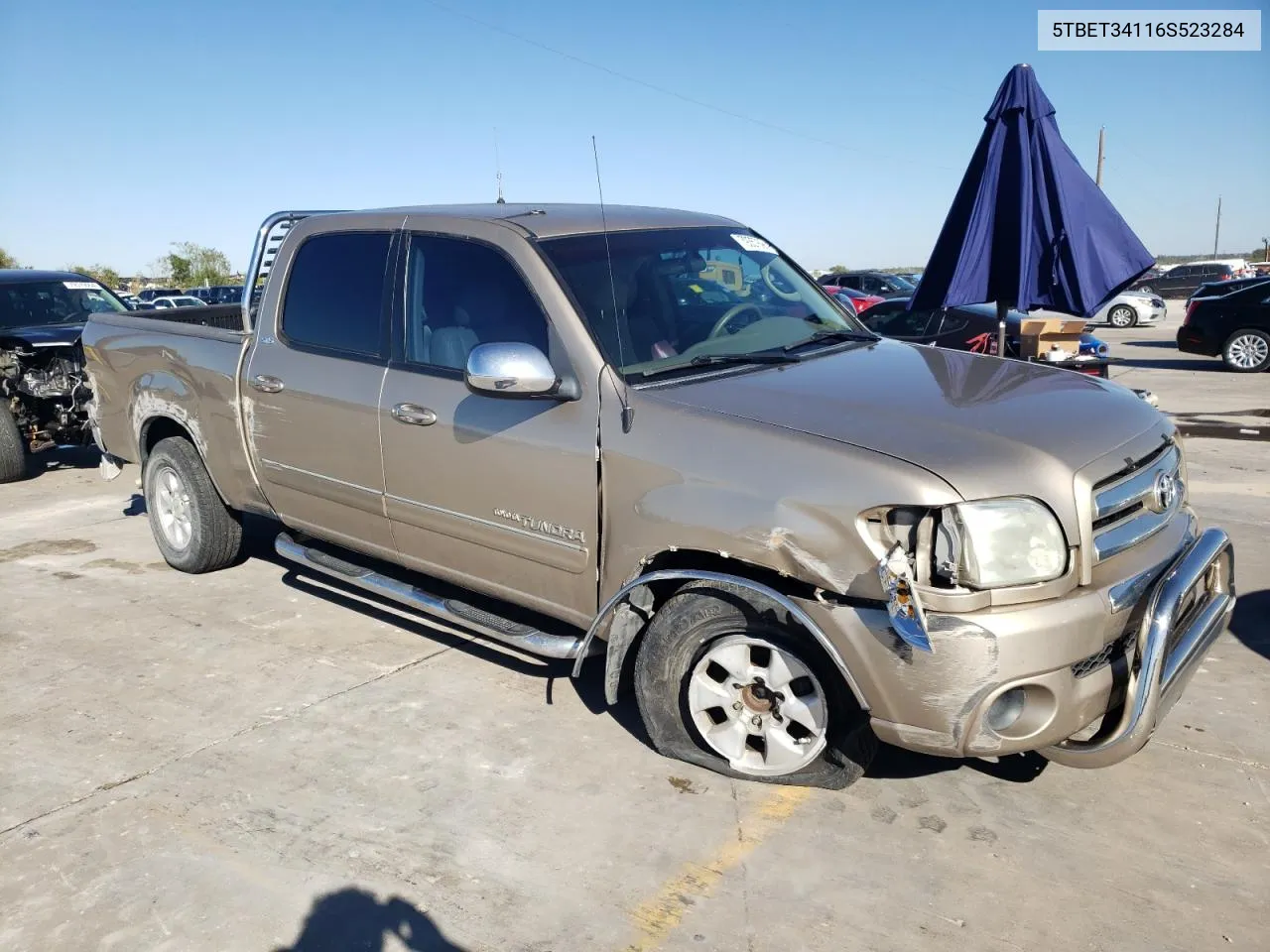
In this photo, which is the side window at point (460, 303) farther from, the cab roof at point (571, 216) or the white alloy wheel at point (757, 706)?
the white alloy wheel at point (757, 706)

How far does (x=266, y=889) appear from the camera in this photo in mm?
3027

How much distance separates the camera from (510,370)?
346 centimetres

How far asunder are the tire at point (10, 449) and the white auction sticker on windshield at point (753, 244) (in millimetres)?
6942

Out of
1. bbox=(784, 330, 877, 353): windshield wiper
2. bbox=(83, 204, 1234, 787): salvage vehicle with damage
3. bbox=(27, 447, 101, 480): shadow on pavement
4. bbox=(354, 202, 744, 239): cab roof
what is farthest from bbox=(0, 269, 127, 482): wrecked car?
bbox=(784, 330, 877, 353): windshield wiper

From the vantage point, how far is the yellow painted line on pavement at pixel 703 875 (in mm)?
2834

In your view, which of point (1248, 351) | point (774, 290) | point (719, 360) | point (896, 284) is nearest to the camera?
point (719, 360)

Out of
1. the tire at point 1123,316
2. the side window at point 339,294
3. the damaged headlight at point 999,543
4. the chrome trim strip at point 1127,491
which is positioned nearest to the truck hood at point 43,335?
the side window at point 339,294

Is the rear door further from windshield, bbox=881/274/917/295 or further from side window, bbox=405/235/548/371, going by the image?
windshield, bbox=881/274/917/295

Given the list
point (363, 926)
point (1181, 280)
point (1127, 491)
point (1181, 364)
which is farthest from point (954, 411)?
point (1181, 280)

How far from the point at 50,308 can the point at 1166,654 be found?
32.0 ft

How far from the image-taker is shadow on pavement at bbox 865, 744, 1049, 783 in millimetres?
3566

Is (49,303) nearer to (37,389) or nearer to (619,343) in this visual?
(37,389)

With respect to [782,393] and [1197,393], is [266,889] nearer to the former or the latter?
[782,393]

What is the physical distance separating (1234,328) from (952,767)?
46.4ft
